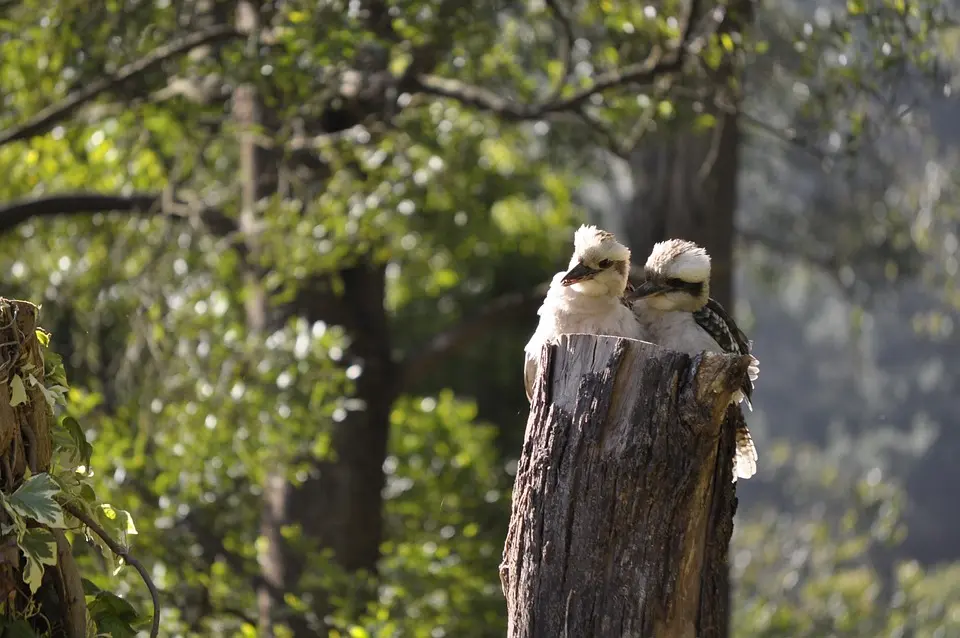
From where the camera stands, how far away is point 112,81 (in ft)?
19.8

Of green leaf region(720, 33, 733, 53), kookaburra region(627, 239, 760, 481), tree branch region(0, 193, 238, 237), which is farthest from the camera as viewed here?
tree branch region(0, 193, 238, 237)

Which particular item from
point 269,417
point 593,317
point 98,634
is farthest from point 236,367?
point 98,634

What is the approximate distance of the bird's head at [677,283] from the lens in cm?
420

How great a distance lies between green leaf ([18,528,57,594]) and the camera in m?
2.40

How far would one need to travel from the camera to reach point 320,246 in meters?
6.20

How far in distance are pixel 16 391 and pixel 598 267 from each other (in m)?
2.09

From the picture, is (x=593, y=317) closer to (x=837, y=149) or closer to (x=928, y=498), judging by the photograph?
(x=837, y=149)

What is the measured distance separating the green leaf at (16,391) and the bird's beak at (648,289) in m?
2.30

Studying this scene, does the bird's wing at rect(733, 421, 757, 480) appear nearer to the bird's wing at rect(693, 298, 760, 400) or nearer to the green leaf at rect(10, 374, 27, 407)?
the bird's wing at rect(693, 298, 760, 400)

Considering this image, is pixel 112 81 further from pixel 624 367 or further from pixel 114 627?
pixel 624 367

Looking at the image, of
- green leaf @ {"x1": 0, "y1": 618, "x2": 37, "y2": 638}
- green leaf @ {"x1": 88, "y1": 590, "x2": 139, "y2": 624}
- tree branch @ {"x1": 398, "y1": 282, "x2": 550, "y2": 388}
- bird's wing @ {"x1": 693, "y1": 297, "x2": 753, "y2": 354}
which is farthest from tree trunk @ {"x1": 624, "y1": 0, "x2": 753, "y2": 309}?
green leaf @ {"x1": 0, "y1": 618, "x2": 37, "y2": 638}

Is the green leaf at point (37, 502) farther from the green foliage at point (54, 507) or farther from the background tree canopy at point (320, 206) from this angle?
the background tree canopy at point (320, 206)

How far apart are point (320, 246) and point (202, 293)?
28.6 inches

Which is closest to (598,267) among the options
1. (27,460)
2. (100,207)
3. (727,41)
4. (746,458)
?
(746,458)
